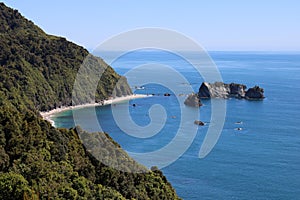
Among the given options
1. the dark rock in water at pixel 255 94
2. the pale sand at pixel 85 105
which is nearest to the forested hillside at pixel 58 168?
the pale sand at pixel 85 105

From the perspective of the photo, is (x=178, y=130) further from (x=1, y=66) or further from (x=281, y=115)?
(x=1, y=66)

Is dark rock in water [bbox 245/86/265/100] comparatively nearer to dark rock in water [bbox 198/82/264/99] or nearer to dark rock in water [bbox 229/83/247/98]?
dark rock in water [bbox 198/82/264/99]

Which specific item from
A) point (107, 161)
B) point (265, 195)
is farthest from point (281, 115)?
point (107, 161)

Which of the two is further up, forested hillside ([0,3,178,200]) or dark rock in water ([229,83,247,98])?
dark rock in water ([229,83,247,98])

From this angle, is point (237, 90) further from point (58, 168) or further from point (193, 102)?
point (58, 168)

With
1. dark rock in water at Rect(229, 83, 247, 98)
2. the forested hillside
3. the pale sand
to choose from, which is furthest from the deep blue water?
the forested hillside

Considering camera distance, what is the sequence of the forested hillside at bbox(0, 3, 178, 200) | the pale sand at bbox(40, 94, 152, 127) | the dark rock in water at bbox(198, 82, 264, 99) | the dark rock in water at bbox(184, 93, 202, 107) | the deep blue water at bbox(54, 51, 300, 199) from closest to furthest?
the forested hillside at bbox(0, 3, 178, 200)
the deep blue water at bbox(54, 51, 300, 199)
the pale sand at bbox(40, 94, 152, 127)
the dark rock in water at bbox(184, 93, 202, 107)
the dark rock in water at bbox(198, 82, 264, 99)

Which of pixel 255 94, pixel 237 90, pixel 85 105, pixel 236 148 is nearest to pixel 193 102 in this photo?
pixel 237 90

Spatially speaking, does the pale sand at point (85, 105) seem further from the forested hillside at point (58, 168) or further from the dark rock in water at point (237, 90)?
the forested hillside at point (58, 168)
